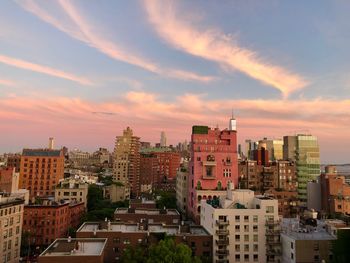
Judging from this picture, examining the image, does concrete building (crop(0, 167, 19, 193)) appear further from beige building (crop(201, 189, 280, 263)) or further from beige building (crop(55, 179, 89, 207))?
beige building (crop(201, 189, 280, 263))

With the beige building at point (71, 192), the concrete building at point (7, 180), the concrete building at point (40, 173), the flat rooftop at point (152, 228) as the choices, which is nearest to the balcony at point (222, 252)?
the flat rooftop at point (152, 228)

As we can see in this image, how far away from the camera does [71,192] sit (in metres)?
135

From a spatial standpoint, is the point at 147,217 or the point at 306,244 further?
the point at 147,217

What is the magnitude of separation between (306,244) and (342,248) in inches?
305

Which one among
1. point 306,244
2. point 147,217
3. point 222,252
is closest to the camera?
point 306,244

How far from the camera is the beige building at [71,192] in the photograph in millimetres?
133875

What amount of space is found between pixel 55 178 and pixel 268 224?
423 feet

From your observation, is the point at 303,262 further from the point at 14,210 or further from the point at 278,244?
the point at 14,210

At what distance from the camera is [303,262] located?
6556cm

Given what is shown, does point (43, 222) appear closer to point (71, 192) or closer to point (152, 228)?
point (71, 192)

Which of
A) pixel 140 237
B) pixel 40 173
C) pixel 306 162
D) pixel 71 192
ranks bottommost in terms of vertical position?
pixel 140 237

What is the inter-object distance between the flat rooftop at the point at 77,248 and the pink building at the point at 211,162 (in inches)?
1999

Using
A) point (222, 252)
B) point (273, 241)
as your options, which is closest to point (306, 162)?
point (273, 241)

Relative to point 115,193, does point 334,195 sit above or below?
above
